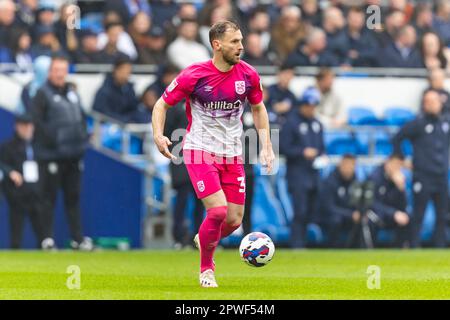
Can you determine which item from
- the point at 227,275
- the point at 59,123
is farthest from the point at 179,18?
the point at 227,275

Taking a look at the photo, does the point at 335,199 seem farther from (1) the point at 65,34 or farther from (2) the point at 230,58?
(2) the point at 230,58

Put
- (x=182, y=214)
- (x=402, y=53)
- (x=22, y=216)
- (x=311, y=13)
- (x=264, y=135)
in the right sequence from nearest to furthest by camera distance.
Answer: (x=264, y=135), (x=22, y=216), (x=182, y=214), (x=402, y=53), (x=311, y=13)

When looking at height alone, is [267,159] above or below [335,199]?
above

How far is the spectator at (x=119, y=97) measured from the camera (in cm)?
2045

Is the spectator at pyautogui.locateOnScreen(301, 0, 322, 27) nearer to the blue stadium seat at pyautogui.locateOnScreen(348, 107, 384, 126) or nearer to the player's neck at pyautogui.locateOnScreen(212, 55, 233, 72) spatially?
the blue stadium seat at pyautogui.locateOnScreen(348, 107, 384, 126)

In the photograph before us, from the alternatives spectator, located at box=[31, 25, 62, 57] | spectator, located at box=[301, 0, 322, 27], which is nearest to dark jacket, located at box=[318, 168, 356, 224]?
spectator, located at box=[301, 0, 322, 27]

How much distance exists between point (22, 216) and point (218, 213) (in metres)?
8.82

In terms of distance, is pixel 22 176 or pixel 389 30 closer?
pixel 22 176

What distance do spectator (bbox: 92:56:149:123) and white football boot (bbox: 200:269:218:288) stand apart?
8.88 metres

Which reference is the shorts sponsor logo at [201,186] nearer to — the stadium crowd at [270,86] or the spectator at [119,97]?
the stadium crowd at [270,86]

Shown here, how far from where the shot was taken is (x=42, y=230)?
19.8 m

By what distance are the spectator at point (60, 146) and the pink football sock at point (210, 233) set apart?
7.92 metres

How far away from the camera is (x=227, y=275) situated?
13.8 m

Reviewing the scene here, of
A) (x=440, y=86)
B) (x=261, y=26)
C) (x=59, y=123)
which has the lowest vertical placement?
(x=59, y=123)
